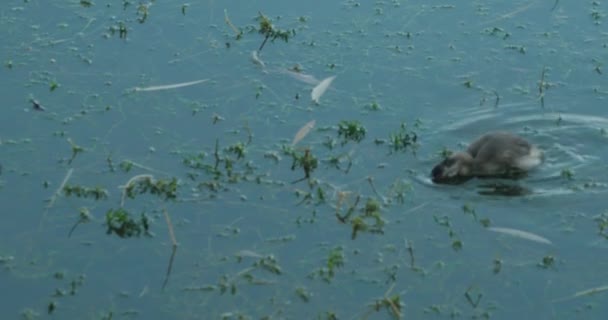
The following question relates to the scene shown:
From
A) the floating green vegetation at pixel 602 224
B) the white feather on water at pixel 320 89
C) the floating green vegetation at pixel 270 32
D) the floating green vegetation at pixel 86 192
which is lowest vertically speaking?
the floating green vegetation at pixel 602 224

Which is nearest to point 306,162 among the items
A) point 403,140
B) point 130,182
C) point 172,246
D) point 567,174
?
point 403,140

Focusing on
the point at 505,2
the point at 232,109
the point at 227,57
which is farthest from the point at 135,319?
the point at 505,2

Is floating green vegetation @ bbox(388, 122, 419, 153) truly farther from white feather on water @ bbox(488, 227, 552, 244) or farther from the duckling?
white feather on water @ bbox(488, 227, 552, 244)

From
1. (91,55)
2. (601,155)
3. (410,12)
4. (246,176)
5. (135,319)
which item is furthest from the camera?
(410,12)

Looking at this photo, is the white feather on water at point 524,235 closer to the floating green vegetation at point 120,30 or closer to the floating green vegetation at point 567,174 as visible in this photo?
the floating green vegetation at point 567,174

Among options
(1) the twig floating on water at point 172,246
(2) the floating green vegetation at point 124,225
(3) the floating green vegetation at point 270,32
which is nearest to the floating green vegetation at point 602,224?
(1) the twig floating on water at point 172,246

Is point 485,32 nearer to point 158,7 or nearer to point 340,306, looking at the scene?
point 158,7

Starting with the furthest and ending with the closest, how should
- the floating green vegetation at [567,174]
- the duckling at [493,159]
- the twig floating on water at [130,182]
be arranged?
the floating green vegetation at [567,174] < the duckling at [493,159] < the twig floating on water at [130,182]
